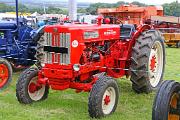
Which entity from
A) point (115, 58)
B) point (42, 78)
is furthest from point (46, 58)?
point (115, 58)

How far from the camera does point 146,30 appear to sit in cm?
761

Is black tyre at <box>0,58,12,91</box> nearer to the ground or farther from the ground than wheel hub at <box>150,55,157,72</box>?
nearer to the ground

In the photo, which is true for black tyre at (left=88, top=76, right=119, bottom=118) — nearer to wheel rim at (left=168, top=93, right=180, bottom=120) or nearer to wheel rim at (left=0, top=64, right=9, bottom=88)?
wheel rim at (left=168, top=93, right=180, bottom=120)

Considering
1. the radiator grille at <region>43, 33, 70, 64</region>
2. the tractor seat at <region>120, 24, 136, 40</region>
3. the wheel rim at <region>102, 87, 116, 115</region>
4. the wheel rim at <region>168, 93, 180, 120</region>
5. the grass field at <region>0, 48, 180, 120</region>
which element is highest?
the tractor seat at <region>120, 24, 136, 40</region>

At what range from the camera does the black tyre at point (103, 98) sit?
5.58 meters

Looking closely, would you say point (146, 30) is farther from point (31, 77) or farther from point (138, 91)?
point (31, 77)

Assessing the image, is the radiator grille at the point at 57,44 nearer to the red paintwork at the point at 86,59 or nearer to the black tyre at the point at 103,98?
the red paintwork at the point at 86,59

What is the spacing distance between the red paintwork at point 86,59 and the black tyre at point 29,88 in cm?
21

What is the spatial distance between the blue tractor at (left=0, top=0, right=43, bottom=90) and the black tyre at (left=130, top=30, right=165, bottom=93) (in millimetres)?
2749

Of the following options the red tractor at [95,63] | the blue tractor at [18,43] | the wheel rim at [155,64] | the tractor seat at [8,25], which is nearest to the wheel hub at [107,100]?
the red tractor at [95,63]

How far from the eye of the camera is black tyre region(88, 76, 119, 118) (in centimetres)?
558

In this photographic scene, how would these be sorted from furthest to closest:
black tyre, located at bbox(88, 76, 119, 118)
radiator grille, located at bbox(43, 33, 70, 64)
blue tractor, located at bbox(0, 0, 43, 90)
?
blue tractor, located at bbox(0, 0, 43, 90), radiator grille, located at bbox(43, 33, 70, 64), black tyre, located at bbox(88, 76, 119, 118)

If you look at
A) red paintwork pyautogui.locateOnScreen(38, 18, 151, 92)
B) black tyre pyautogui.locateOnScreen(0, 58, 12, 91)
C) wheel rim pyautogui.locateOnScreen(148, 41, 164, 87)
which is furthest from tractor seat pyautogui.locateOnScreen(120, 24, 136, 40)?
black tyre pyautogui.locateOnScreen(0, 58, 12, 91)

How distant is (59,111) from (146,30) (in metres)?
2.62
